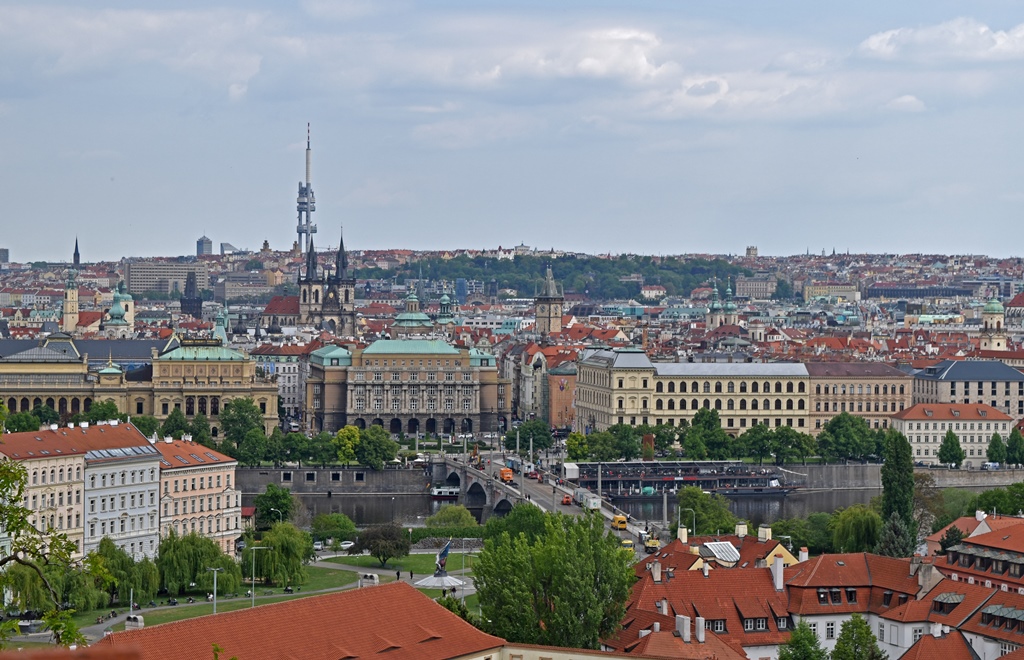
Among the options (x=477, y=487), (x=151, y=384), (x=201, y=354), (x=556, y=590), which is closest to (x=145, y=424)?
(x=151, y=384)

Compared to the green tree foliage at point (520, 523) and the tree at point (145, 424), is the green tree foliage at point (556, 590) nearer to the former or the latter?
the green tree foliage at point (520, 523)

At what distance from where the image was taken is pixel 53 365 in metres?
128

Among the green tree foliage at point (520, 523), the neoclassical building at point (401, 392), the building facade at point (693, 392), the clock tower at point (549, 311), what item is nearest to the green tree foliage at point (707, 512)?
the green tree foliage at point (520, 523)

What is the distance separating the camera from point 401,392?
136 metres

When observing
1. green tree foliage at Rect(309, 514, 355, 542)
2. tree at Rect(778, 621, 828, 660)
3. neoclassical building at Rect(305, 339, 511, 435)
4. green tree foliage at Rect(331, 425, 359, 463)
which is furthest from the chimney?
neoclassical building at Rect(305, 339, 511, 435)

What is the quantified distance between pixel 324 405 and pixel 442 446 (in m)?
17.8

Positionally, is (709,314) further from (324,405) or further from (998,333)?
(324,405)

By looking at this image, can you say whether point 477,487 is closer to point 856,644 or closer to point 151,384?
point 151,384

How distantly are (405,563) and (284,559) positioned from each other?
683 cm

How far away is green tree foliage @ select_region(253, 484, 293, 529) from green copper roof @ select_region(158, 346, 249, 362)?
1585 inches

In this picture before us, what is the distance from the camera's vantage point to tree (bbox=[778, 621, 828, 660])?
144 feet

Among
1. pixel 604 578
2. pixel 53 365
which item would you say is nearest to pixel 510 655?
pixel 604 578

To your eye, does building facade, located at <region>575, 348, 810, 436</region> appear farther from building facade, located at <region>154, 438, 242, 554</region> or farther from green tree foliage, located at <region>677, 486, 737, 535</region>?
building facade, located at <region>154, 438, 242, 554</region>

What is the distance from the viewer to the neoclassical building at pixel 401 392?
13600cm
